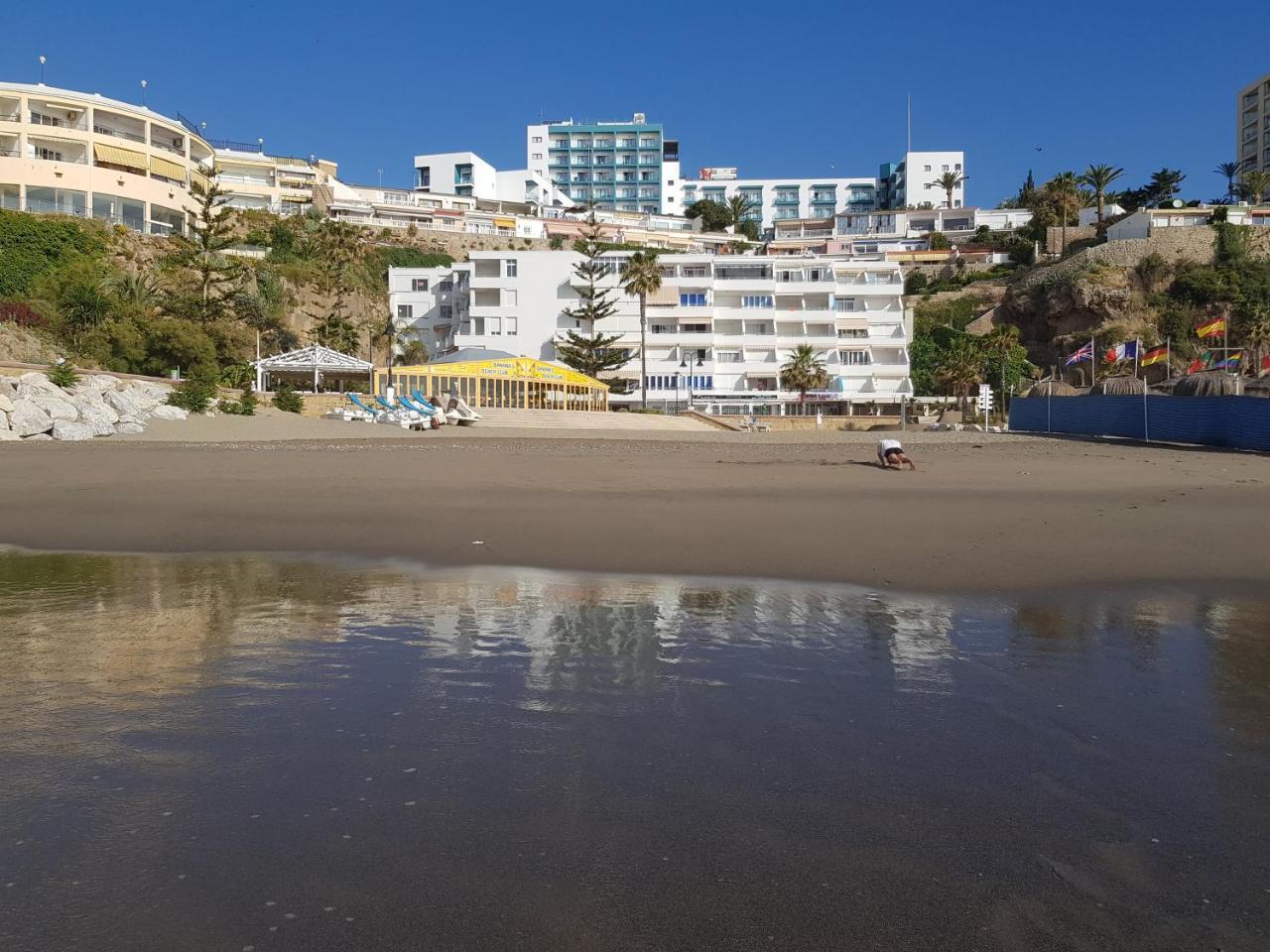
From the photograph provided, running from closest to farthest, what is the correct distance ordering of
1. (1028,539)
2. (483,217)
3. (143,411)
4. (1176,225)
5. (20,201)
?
(1028,539) → (143,411) → (20,201) → (1176,225) → (483,217)

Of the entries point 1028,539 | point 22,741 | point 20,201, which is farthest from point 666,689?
point 20,201

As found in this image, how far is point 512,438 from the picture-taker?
102 ft

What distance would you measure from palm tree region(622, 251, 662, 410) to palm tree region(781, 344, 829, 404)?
1008 cm

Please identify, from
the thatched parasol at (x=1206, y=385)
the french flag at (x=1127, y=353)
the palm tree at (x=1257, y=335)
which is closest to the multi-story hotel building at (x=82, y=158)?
the french flag at (x=1127, y=353)

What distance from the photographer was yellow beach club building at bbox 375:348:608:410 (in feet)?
163

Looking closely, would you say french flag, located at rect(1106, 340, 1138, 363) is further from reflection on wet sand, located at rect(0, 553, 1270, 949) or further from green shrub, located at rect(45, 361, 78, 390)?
green shrub, located at rect(45, 361, 78, 390)

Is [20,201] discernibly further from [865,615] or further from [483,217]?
[865,615]

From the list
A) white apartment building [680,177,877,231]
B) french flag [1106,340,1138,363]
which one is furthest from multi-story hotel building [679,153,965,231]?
french flag [1106,340,1138,363]

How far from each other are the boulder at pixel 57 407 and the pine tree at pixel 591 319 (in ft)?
143

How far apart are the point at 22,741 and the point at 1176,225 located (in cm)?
9520

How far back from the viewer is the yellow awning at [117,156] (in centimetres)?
5975

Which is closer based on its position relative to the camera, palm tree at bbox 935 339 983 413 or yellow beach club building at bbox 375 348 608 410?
yellow beach club building at bbox 375 348 608 410

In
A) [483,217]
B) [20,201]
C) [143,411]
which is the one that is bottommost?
[143,411]

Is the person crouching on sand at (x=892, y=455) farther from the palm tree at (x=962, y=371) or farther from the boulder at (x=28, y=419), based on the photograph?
the palm tree at (x=962, y=371)
